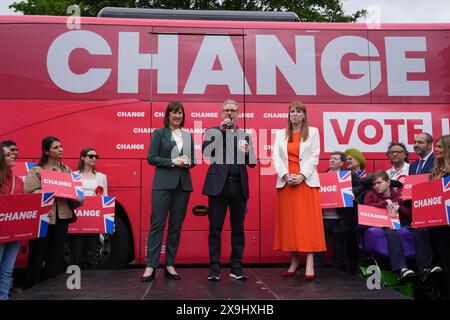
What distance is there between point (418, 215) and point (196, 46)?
3.78 meters

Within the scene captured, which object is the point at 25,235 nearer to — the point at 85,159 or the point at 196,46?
the point at 85,159

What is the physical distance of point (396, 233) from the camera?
5.02 meters

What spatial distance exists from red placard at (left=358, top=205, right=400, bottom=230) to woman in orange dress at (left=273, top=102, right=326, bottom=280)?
1.92 feet

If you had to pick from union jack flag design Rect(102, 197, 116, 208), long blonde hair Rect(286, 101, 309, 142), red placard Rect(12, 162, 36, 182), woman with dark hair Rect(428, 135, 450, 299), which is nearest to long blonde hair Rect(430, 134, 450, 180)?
woman with dark hair Rect(428, 135, 450, 299)

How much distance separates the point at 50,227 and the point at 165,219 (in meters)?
1.56

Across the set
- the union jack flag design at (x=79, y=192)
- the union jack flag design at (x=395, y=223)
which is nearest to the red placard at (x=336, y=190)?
the union jack flag design at (x=395, y=223)

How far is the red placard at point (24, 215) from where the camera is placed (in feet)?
14.3

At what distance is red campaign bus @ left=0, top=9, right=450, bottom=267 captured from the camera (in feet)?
19.2

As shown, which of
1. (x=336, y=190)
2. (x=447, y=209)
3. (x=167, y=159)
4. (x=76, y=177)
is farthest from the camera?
(x=336, y=190)

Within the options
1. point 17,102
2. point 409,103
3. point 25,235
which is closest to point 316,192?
point 409,103

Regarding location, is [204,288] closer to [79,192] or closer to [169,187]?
[169,187]

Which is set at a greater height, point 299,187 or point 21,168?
point 21,168

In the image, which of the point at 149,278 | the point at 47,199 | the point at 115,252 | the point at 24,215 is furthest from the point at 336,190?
the point at 24,215

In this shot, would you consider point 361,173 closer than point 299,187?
No
